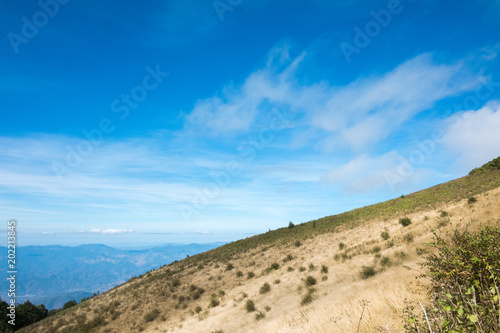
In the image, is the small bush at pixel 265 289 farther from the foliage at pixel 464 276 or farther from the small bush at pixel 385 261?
the foliage at pixel 464 276

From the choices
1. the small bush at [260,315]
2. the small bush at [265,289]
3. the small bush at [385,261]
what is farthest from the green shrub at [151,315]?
the small bush at [385,261]

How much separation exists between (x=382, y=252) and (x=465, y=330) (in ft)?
53.0

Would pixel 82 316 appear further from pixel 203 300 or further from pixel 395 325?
pixel 395 325

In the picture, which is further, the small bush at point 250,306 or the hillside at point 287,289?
the small bush at point 250,306

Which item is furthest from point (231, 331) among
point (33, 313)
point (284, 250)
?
point (33, 313)

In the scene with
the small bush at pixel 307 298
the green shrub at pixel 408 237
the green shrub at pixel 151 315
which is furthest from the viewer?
the green shrub at pixel 151 315

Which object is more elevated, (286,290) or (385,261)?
(385,261)

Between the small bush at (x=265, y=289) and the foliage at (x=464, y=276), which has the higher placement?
the foliage at (x=464, y=276)

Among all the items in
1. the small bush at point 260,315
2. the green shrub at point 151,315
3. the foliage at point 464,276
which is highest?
the foliage at point 464,276

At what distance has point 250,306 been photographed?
16578mm

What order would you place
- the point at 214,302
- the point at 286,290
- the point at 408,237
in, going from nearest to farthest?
1. the point at 286,290
2. the point at 408,237
3. the point at 214,302

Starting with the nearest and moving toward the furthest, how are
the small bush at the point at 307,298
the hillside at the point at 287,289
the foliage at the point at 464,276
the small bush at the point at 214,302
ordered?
the foliage at the point at 464,276, the hillside at the point at 287,289, the small bush at the point at 307,298, the small bush at the point at 214,302

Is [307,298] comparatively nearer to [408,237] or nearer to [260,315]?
[260,315]

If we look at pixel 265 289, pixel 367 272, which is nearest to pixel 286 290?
pixel 265 289
